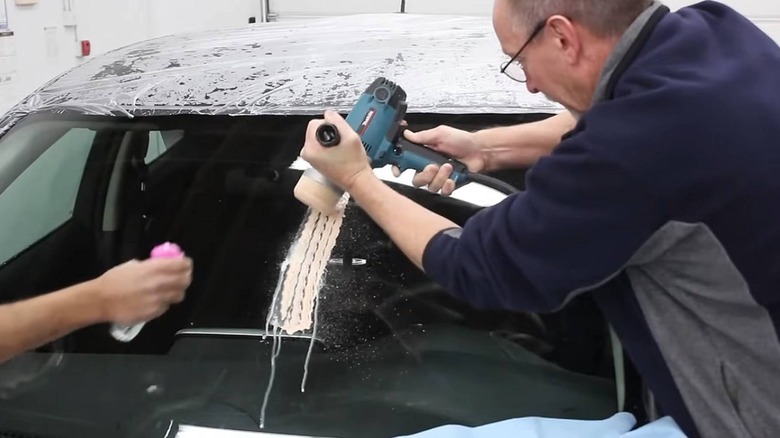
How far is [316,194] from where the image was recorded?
4.73 ft

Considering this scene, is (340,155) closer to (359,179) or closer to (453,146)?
(359,179)

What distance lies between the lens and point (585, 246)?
42.9 inches

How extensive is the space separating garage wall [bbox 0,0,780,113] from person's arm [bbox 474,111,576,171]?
9.08 feet

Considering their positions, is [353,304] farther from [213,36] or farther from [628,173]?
[213,36]

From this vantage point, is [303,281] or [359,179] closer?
[359,179]

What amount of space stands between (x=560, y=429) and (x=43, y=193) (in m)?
1.47

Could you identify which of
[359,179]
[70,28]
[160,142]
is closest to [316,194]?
[359,179]

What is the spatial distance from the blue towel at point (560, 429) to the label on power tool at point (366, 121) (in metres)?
0.54

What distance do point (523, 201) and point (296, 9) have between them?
15.8 feet

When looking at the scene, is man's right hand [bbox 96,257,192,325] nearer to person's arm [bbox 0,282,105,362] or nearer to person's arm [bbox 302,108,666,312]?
person's arm [bbox 0,282,105,362]

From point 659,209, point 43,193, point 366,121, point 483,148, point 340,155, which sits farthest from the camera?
point 43,193

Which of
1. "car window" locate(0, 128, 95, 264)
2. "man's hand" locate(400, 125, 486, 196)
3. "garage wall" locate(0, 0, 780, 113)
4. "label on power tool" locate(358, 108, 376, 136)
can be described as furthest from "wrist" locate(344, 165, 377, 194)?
"garage wall" locate(0, 0, 780, 113)

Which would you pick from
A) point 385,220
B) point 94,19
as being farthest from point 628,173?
point 94,19

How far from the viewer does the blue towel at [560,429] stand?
1168mm
